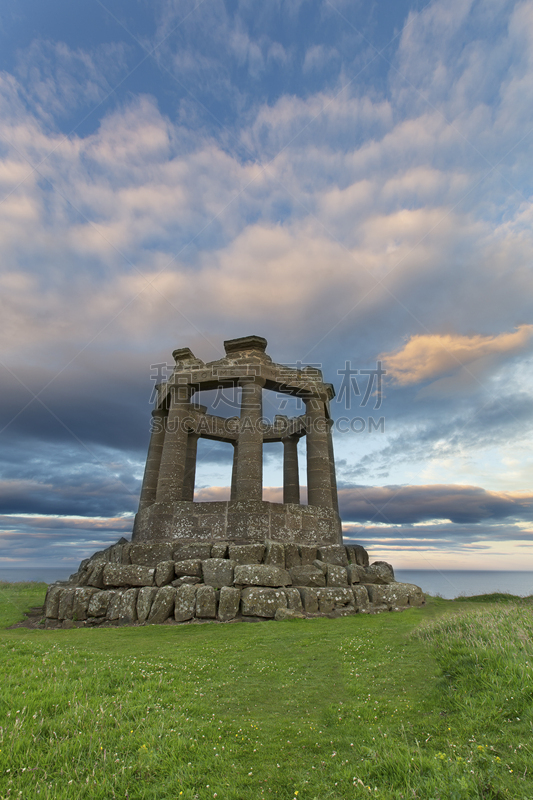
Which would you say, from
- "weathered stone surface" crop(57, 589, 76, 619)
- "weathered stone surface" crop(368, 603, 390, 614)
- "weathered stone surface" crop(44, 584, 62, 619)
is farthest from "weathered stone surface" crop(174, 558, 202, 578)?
"weathered stone surface" crop(368, 603, 390, 614)

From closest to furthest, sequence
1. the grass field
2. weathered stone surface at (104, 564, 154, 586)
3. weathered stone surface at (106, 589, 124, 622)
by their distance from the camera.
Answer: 1. the grass field
2. weathered stone surface at (106, 589, 124, 622)
3. weathered stone surface at (104, 564, 154, 586)

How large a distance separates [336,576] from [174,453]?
10.8 m

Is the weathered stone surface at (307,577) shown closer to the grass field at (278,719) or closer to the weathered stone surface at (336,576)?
the weathered stone surface at (336,576)

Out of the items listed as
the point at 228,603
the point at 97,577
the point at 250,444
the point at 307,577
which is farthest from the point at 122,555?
the point at 307,577

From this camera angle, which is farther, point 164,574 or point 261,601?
point 164,574

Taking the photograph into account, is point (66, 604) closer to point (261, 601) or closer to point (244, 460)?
point (261, 601)

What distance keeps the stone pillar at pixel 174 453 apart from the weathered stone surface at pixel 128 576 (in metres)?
4.39

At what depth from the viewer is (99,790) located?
440 cm

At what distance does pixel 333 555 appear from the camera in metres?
19.3

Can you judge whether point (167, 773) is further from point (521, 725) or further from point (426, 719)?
point (521, 725)

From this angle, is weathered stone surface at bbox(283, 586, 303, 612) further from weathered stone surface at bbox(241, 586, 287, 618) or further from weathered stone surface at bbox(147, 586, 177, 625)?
weathered stone surface at bbox(147, 586, 177, 625)

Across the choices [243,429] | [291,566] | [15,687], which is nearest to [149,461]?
[243,429]

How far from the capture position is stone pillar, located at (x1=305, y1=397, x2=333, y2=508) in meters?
23.1

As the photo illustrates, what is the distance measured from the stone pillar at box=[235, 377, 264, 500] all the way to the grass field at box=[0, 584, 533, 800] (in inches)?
400
